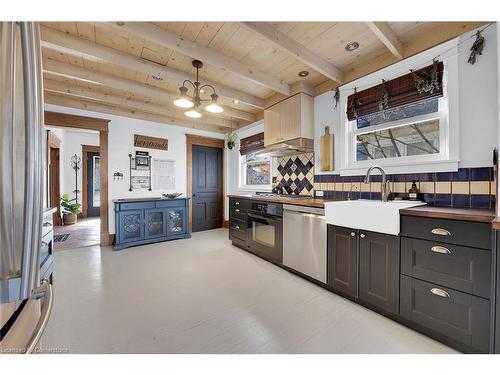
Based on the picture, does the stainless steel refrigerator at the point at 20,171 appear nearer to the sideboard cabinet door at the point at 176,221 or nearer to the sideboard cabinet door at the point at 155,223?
the sideboard cabinet door at the point at 155,223

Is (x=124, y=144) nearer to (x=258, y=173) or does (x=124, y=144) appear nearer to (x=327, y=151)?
(x=258, y=173)

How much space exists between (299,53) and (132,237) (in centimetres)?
379

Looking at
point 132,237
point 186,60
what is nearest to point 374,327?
point 186,60

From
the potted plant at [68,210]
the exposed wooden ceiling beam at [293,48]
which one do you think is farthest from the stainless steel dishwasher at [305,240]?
the potted plant at [68,210]

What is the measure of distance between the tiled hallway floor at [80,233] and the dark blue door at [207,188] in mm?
2025

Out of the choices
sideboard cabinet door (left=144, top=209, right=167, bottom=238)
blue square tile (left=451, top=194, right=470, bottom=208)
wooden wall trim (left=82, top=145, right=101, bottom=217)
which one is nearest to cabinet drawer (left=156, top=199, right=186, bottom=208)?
sideboard cabinet door (left=144, top=209, right=167, bottom=238)

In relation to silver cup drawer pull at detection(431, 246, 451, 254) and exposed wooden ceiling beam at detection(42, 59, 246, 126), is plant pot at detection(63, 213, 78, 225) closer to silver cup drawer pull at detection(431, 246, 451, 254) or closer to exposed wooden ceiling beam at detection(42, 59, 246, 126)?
exposed wooden ceiling beam at detection(42, 59, 246, 126)

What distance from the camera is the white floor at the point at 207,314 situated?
59.9 inches

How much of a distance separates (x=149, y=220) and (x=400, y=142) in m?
4.03

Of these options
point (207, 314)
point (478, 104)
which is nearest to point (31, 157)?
point (207, 314)

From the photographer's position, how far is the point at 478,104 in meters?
1.83

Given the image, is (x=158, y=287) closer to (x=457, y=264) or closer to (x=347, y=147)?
(x=457, y=264)
